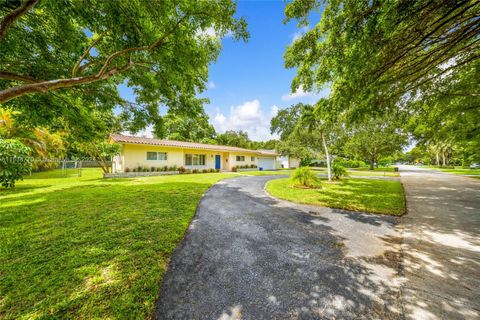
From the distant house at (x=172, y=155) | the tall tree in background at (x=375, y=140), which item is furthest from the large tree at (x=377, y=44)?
the tall tree in background at (x=375, y=140)

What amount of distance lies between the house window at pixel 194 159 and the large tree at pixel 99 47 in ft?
40.0

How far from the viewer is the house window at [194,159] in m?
19.1

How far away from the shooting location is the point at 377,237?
12.5 ft

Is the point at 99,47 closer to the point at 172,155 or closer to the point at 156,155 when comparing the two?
the point at 156,155

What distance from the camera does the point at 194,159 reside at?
64.5 feet

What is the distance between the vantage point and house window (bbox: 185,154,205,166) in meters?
19.1

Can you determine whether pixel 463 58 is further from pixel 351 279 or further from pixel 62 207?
pixel 62 207

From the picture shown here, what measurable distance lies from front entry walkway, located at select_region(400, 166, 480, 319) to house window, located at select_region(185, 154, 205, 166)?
59.4 ft

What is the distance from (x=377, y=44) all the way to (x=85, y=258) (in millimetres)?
7906

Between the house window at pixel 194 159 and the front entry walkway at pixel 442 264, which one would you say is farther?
the house window at pixel 194 159

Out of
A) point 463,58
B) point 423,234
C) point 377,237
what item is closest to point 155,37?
point 377,237

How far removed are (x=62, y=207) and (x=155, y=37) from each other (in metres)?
6.38

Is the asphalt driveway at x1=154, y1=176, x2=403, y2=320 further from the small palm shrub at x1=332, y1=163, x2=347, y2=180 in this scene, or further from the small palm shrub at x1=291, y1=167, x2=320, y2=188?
the small palm shrub at x1=332, y1=163, x2=347, y2=180

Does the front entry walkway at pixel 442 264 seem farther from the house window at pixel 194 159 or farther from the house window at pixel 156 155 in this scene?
the house window at pixel 194 159
